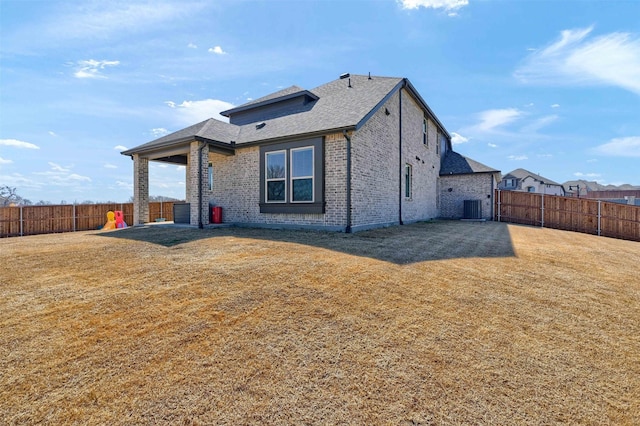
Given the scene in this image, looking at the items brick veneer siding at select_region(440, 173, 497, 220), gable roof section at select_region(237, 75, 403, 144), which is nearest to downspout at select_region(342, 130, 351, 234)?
gable roof section at select_region(237, 75, 403, 144)

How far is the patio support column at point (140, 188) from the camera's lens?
13.0 meters

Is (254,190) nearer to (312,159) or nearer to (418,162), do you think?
(312,159)

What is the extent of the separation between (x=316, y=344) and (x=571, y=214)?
16.7 meters

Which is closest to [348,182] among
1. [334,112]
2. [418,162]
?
[334,112]

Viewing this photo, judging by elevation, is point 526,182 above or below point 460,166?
above

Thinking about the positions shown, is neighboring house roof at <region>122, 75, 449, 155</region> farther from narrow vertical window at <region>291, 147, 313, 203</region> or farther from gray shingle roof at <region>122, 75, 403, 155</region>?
narrow vertical window at <region>291, 147, 313, 203</region>

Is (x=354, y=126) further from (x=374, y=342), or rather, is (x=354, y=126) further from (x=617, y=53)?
(x=617, y=53)

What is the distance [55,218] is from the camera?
1383cm

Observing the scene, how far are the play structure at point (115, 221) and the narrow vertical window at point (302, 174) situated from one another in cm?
945

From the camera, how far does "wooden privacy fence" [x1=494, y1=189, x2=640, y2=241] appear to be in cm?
1184

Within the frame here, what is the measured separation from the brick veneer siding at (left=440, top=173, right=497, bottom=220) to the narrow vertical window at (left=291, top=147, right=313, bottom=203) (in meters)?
12.9

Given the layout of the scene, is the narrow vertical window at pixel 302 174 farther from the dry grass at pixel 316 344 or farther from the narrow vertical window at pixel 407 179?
the narrow vertical window at pixel 407 179

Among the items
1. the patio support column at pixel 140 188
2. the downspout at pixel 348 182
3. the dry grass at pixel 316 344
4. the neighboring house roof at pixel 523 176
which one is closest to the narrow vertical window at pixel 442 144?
the downspout at pixel 348 182

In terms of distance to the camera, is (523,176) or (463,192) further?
(523,176)
